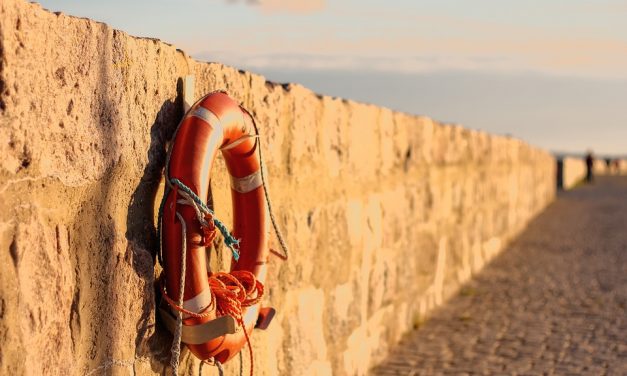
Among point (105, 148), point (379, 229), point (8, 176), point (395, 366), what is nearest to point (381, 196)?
point (379, 229)

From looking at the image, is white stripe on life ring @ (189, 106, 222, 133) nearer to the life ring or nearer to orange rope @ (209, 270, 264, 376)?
the life ring

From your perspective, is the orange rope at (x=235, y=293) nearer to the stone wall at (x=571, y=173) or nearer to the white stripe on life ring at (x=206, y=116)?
the white stripe on life ring at (x=206, y=116)

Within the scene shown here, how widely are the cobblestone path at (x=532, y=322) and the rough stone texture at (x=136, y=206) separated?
1.09 feet

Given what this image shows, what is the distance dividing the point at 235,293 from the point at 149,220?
17.1 inches

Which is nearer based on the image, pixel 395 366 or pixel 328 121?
pixel 328 121

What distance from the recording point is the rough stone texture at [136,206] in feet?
6.39

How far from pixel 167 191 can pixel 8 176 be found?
633 mm

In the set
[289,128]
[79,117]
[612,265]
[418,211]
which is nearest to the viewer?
[79,117]

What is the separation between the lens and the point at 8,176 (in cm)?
189

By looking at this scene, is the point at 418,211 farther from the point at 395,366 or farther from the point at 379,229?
the point at 395,366

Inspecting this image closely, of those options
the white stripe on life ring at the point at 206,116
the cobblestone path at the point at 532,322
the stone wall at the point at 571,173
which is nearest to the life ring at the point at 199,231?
the white stripe on life ring at the point at 206,116

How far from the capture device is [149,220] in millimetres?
2461

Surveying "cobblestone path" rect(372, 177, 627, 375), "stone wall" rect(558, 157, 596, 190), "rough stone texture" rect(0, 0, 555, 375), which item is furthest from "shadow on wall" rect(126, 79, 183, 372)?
"stone wall" rect(558, 157, 596, 190)

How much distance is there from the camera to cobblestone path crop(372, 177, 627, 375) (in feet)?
15.5
